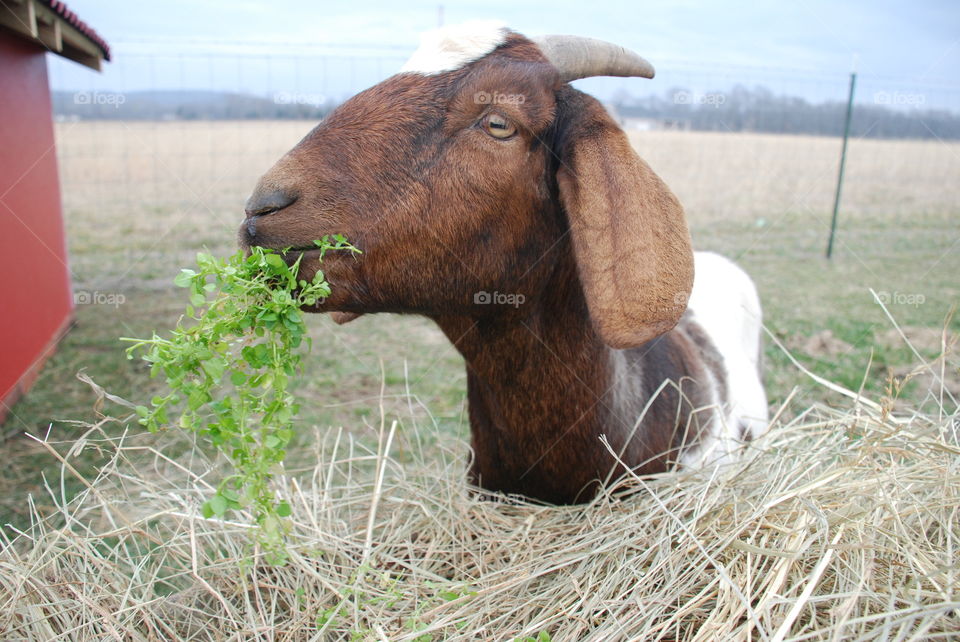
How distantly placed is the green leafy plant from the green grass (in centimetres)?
30

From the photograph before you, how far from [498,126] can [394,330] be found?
18.0 ft

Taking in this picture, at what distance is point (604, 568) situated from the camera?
2.26 meters

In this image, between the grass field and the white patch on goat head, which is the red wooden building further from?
the white patch on goat head

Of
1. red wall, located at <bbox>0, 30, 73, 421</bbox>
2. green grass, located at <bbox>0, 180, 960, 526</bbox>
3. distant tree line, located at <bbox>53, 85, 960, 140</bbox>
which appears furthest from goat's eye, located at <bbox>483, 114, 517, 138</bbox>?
distant tree line, located at <bbox>53, 85, 960, 140</bbox>

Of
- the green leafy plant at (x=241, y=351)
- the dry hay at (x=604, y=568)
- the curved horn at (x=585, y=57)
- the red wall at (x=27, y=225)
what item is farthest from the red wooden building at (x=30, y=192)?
the curved horn at (x=585, y=57)

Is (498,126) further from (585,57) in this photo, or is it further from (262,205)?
(262,205)

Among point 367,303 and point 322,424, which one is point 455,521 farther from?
point 322,424

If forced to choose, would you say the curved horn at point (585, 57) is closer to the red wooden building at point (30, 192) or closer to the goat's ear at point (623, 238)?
the goat's ear at point (623, 238)

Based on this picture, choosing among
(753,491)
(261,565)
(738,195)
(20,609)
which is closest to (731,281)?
(753,491)

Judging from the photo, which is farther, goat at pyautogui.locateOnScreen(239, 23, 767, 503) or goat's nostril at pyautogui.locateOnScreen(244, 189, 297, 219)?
goat at pyautogui.locateOnScreen(239, 23, 767, 503)

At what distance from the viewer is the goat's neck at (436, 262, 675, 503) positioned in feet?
8.13

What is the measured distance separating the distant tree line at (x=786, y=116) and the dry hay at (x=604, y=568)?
41.9 feet

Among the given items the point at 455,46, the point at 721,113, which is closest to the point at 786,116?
the point at 721,113

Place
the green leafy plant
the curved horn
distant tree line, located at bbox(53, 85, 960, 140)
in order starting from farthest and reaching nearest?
distant tree line, located at bbox(53, 85, 960, 140) → the curved horn → the green leafy plant
